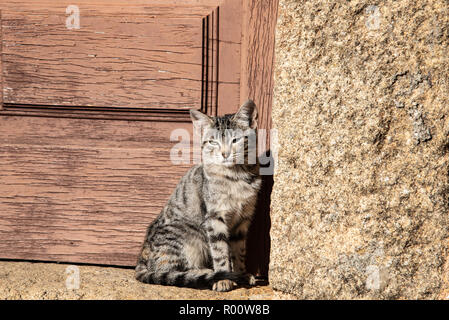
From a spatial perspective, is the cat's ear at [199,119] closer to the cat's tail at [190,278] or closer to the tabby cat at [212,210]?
the tabby cat at [212,210]

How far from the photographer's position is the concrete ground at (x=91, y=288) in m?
2.20

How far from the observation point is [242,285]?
7.99 ft

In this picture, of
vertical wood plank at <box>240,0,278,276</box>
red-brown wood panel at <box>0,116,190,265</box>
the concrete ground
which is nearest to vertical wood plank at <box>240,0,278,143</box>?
vertical wood plank at <box>240,0,278,276</box>

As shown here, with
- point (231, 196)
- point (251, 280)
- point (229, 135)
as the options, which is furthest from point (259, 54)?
point (251, 280)

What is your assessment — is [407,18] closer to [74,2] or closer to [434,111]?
[434,111]

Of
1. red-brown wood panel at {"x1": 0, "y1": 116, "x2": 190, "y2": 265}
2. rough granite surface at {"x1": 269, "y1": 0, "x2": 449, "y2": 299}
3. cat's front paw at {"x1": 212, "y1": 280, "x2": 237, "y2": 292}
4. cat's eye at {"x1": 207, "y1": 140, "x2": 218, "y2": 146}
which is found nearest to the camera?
rough granite surface at {"x1": 269, "y1": 0, "x2": 449, "y2": 299}

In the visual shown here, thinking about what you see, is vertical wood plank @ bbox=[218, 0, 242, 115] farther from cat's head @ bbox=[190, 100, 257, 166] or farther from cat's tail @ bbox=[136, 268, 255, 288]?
cat's tail @ bbox=[136, 268, 255, 288]

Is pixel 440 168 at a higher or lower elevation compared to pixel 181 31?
lower

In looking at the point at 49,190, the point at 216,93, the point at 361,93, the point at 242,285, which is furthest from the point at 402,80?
the point at 49,190

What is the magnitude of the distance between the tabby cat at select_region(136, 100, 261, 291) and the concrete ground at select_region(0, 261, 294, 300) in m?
0.13

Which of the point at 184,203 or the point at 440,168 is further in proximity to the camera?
the point at 184,203

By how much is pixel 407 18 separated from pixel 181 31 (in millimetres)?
1240

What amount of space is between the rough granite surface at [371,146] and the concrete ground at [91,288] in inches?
14.4

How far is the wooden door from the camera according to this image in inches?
103
